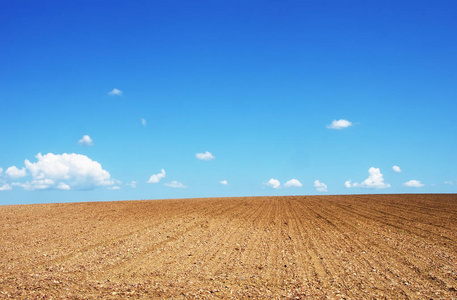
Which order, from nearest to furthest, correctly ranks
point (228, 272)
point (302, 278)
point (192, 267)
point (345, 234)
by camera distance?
point (302, 278) < point (228, 272) < point (192, 267) < point (345, 234)

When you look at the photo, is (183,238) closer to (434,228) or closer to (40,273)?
(40,273)

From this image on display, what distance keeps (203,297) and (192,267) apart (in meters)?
3.14

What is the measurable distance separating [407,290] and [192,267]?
6.57m

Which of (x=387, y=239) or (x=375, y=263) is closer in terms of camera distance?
(x=375, y=263)

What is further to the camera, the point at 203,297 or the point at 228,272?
the point at 228,272

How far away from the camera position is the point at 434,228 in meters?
21.7

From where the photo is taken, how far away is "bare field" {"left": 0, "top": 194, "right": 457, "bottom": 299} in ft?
32.4

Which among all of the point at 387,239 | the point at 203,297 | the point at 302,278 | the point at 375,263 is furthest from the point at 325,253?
the point at 203,297

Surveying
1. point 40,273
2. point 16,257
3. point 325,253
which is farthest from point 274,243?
point 16,257

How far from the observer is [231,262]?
1286 cm

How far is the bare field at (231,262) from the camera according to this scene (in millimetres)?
9867

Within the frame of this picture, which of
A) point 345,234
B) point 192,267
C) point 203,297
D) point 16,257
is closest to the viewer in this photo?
point 203,297

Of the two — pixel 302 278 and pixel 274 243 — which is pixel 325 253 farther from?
pixel 302 278

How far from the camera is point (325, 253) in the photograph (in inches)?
571
